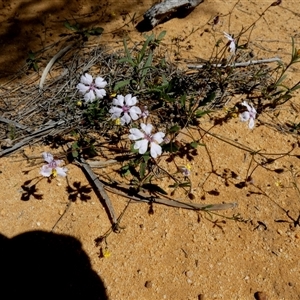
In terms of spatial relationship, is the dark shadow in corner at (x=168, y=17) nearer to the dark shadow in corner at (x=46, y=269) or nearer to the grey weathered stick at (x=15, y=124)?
the grey weathered stick at (x=15, y=124)

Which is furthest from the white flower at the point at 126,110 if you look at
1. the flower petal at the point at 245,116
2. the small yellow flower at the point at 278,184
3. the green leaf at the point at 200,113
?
the small yellow flower at the point at 278,184

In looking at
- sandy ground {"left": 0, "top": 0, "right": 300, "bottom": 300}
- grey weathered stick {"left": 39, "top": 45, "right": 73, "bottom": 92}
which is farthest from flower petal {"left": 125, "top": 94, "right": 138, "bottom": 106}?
grey weathered stick {"left": 39, "top": 45, "right": 73, "bottom": 92}

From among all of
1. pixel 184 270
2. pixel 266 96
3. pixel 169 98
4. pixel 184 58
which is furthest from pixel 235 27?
pixel 184 270

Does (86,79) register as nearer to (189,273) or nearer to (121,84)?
(121,84)

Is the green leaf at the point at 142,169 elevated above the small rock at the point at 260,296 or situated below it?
above

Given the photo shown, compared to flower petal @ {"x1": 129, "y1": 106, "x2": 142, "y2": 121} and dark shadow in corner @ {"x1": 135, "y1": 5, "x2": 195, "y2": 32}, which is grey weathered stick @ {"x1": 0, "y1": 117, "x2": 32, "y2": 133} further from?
dark shadow in corner @ {"x1": 135, "y1": 5, "x2": 195, "y2": 32}

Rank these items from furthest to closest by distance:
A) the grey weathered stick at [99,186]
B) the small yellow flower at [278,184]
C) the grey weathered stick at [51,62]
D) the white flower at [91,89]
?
the grey weathered stick at [51,62] → the small yellow flower at [278,184] → the white flower at [91,89] → the grey weathered stick at [99,186]

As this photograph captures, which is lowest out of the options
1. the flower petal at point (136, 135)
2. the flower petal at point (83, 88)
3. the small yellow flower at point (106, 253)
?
the small yellow flower at point (106, 253)
